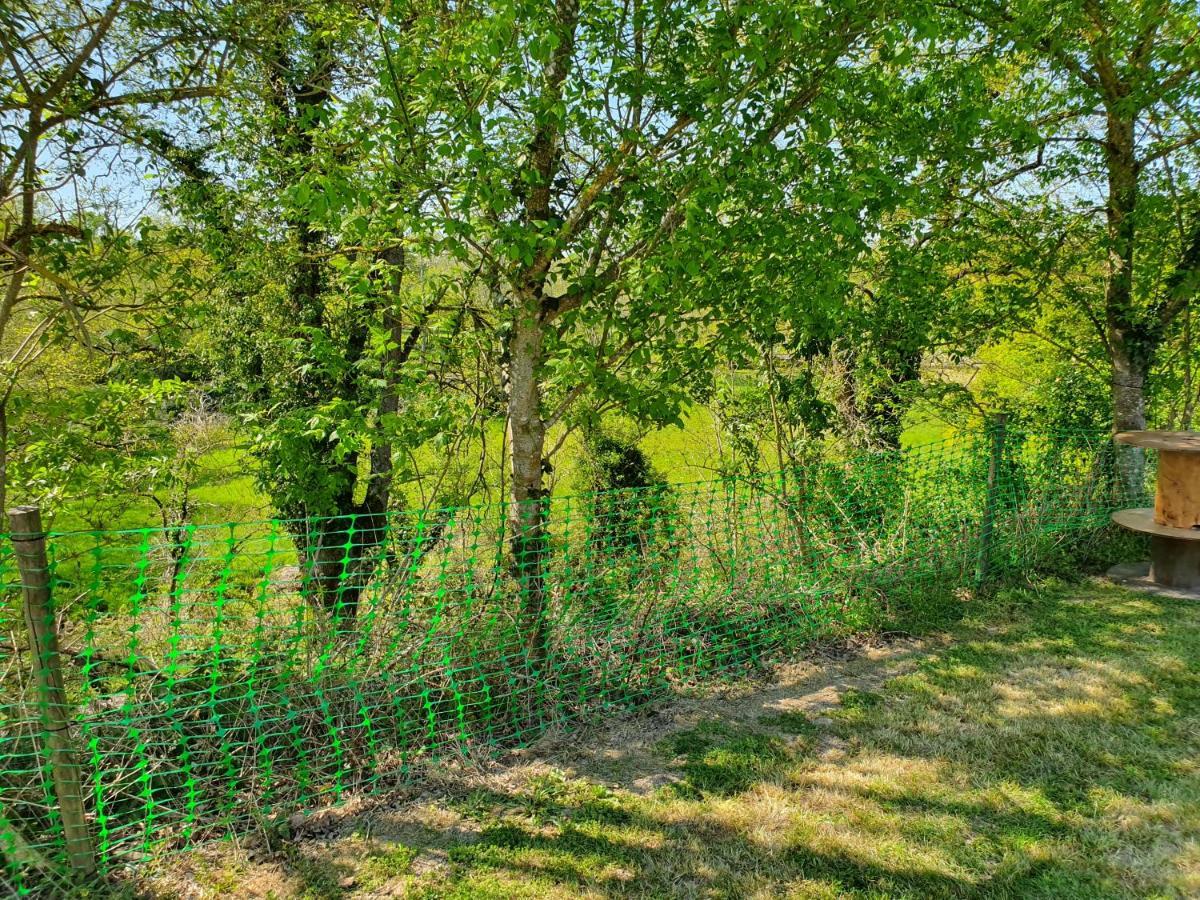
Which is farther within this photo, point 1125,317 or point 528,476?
point 1125,317

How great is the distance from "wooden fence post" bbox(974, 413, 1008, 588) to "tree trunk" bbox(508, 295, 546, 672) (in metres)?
→ 4.20

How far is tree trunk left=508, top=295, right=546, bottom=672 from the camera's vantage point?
4207 millimetres

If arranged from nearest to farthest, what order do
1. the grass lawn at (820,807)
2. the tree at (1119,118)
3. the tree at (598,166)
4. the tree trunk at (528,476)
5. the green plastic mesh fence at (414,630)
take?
the grass lawn at (820,807) → the green plastic mesh fence at (414,630) → the tree at (598,166) → the tree trunk at (528,476) → the tree at (1119,118)

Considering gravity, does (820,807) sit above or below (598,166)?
below

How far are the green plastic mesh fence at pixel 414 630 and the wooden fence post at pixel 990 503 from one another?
0.02m

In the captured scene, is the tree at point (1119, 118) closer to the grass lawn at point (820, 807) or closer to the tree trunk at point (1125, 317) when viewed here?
the tree trunk at point (1125, 317)

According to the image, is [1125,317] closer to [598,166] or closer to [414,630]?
[598,166]

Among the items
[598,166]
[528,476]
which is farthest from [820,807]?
[598,166]

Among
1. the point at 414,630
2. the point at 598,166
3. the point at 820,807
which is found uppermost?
the point at 598,166

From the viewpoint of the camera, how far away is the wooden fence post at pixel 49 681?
265cm

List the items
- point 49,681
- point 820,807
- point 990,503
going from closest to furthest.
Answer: point 49,681, point 820,807, point 990,503

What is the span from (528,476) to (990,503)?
175 inches

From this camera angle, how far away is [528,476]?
451cm

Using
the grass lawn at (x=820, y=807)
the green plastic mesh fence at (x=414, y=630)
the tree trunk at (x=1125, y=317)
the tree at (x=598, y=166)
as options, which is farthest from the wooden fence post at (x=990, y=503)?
the tree at (x=598, y=166)
